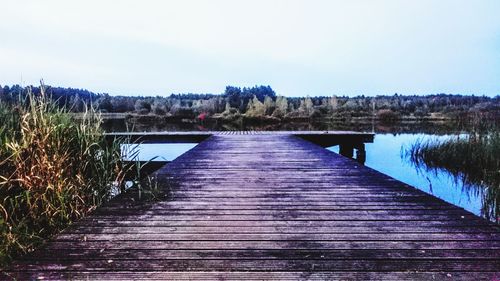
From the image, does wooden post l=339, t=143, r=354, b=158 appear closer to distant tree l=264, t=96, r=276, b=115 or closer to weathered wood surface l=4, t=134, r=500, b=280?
weathered wood surface l=4, t=134, r=500, b=280

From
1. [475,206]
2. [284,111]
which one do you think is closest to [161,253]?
[475,206]

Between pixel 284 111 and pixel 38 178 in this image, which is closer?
pixel 38 178

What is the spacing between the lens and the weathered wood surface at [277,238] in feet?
6.28

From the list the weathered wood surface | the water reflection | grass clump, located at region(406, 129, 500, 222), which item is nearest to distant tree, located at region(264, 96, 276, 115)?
the water reflection

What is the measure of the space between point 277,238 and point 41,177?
8.12 ft

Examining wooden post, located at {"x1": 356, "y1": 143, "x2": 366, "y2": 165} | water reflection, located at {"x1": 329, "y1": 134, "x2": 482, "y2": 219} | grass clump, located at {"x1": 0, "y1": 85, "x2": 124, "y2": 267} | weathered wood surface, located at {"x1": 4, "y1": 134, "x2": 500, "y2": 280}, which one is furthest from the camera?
wooden post, located at {"x1": 356, "y1": 143, "x2": 366, "y2": 165}

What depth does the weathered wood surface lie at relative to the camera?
1.91 metres

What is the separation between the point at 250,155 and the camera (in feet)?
22.2

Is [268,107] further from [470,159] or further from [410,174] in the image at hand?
[470,159]

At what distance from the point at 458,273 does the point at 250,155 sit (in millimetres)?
4997

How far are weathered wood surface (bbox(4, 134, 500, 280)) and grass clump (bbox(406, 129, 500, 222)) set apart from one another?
13.5ft

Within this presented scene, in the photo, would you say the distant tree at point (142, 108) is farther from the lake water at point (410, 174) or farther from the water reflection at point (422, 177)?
the water reflection at point (422, 177)

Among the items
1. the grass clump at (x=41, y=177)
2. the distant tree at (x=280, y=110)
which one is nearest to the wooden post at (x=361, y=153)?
the grass clump at (x=41, y=177)

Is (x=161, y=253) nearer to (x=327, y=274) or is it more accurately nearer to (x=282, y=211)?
(x=327, y=274)
